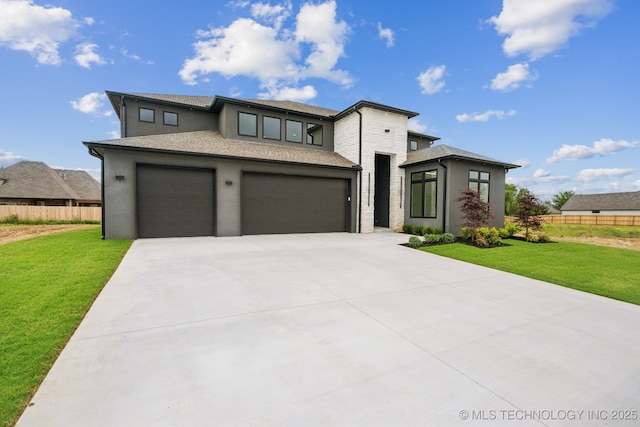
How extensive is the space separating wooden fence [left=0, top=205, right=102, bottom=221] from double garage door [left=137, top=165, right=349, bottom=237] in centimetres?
1282

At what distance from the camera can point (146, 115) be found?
12258mm

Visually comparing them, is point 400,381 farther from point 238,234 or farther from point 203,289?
point 238,234

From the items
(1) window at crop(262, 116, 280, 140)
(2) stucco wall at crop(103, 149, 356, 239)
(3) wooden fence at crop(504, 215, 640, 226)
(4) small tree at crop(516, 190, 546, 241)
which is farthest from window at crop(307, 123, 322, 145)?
(3) wooden fence at crop(504, 215, 640, 226)

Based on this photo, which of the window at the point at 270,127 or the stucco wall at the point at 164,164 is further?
the window at the point at 270,127

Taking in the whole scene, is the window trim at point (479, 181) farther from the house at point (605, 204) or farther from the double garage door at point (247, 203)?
the house at point (605, 204)

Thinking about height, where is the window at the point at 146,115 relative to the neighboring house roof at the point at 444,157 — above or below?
above

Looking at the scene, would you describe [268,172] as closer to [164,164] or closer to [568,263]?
[164,164]

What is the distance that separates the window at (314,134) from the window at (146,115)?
292 inches

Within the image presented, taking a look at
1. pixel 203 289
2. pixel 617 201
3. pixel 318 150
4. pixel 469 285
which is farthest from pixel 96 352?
pixel 617 201

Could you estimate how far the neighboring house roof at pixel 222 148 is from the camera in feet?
30.2

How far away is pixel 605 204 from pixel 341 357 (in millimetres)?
58695

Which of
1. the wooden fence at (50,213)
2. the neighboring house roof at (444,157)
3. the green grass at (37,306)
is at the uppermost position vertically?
the neighboring house roof at (444,157)

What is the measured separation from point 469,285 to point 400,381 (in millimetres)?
3386

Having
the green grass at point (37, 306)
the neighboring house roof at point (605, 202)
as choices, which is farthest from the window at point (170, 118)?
the neighboring house roof at point (605, 202)
